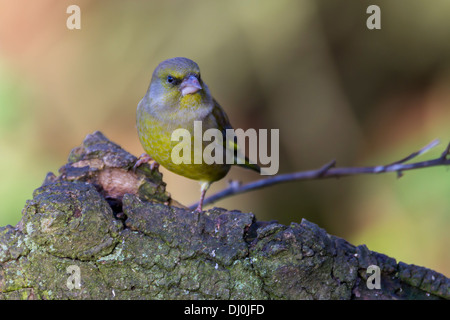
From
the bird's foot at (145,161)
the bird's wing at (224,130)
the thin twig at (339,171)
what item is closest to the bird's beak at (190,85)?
the bird's wing at (224,130)

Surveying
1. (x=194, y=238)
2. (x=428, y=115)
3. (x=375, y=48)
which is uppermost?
(x=375, y=48)

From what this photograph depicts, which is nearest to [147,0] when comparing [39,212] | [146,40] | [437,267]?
[146,40]

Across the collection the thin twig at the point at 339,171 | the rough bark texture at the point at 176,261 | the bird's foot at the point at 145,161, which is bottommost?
the rough bark texture at the point at 176,261

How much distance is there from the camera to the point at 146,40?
15.7 ft

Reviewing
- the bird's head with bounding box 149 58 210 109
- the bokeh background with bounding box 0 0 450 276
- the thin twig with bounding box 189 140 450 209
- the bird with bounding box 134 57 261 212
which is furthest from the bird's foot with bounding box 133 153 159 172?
the bokeh background with bounding box 0 0 450 276

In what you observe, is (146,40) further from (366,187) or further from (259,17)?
(366,187)

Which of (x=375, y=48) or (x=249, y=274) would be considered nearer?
(x=249, y=274)

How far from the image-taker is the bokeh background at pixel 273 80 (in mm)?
4629

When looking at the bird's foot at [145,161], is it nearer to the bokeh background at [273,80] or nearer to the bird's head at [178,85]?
the bird's head at [178,85]

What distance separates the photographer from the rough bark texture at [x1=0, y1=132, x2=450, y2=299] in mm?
2328

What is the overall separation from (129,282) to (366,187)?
307 cm

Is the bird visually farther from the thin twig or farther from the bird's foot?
the thin twig

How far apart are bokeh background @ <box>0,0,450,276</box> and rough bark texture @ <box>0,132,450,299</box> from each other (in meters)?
2.07
